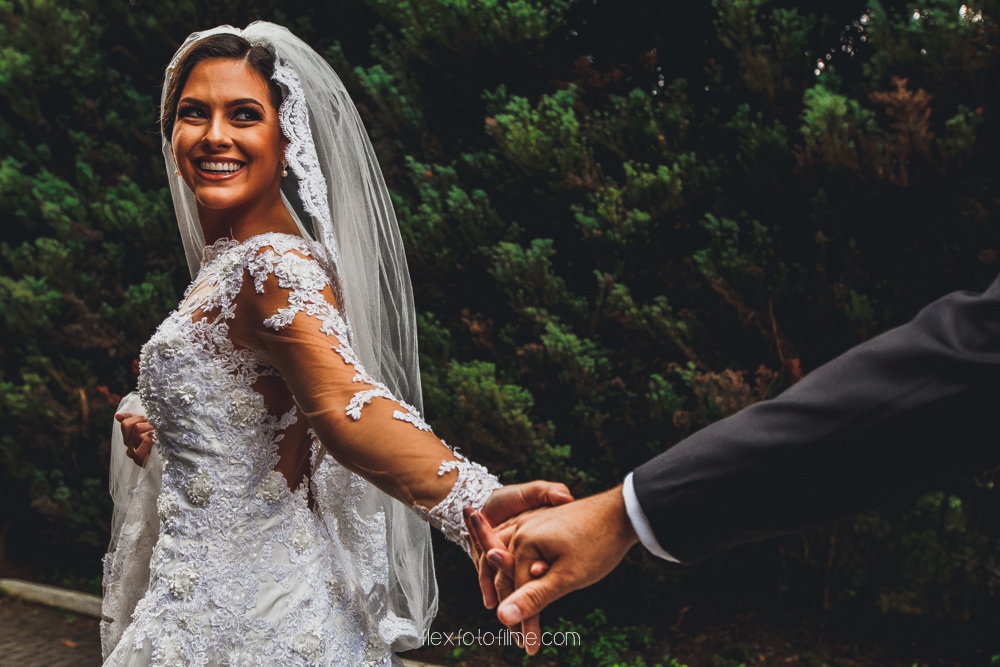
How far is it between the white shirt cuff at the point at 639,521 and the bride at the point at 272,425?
19 centimetres

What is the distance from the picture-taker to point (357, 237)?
2.27 meters

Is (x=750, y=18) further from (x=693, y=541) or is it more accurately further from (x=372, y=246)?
(x=693, y=541)

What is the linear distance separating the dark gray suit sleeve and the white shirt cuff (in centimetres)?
2

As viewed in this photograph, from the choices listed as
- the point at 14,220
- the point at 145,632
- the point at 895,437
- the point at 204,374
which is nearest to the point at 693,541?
the point at 895,437

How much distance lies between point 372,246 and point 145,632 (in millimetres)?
1250

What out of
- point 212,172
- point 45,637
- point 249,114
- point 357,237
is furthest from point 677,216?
point 45,637

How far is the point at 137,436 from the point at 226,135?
3.38 feet

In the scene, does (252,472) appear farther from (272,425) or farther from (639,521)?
(639,521)

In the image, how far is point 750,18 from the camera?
11.5 feet

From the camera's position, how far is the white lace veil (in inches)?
81.2

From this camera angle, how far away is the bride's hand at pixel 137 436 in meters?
2.34

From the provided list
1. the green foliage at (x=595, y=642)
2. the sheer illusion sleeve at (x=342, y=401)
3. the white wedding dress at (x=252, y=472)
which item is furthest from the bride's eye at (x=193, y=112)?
the green foliage at (x=595, y=642)

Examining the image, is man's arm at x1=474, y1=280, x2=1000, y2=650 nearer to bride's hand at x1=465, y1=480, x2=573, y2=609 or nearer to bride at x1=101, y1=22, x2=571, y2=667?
bride's hand at x1=465, y1=480, x2=573, y2=609

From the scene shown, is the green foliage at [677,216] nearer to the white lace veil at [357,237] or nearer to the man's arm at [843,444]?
the white lace veil at [357,237]
